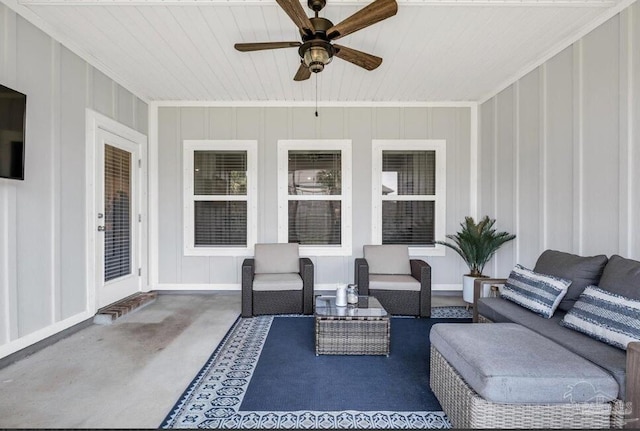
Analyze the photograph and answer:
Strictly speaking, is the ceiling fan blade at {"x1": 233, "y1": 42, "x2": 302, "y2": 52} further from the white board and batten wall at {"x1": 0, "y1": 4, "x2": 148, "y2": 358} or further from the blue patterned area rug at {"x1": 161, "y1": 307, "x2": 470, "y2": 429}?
the blue patterned area rug at {"x1": 161, "y1": 307, "x2": 470, "y2": 429}

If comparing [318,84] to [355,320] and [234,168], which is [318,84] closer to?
[234,168]

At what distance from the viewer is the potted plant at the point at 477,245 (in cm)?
389

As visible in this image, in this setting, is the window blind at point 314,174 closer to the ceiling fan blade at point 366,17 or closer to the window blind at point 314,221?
the window blind at point 314,221

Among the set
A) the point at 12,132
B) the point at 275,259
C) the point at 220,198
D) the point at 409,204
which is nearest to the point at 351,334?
the point at 275,259

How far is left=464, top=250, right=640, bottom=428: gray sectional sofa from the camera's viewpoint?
1452 mm

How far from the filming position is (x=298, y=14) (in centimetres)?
200

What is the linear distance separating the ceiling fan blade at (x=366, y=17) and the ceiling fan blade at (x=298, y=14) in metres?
0.15

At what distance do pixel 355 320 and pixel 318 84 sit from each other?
294cm

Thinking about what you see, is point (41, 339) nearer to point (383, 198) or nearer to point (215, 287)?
point (215, 287)

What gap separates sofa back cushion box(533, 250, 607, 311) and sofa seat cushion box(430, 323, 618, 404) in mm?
840

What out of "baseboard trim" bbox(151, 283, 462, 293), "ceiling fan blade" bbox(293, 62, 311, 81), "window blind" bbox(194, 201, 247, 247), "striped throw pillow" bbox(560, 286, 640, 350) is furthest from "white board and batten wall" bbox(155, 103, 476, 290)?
"striped throw pillow" bbox(560, 286, 640, 350)

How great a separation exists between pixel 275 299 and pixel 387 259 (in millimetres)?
1566

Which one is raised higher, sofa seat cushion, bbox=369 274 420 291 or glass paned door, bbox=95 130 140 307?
glass paned door, bbox=95 130 140 307

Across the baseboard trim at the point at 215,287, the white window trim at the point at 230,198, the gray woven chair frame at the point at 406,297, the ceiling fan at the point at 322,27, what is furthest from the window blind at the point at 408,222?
the ceiling fan at the point at 322,27
